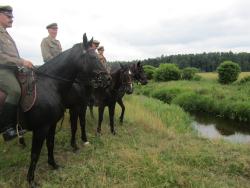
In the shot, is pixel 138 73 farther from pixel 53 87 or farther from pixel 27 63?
pixel 27 63

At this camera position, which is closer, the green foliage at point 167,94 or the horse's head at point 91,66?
the horse's head at point 91,66

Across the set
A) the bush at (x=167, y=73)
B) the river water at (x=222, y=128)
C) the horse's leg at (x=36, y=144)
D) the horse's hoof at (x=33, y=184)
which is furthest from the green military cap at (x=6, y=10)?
the bush at (x=167, y=73)

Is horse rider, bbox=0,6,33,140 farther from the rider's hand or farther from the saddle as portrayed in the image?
the saddle

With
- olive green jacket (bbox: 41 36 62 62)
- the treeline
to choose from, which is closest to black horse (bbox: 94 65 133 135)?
olive green jacket (bbox: 41 36 62 62)

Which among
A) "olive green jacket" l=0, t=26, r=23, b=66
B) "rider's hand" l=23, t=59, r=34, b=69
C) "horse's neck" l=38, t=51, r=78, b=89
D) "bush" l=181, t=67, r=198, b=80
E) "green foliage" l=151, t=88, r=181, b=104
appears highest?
"olive green jacket" l=0, t=26, r=23, b=66

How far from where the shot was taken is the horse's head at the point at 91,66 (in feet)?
22.1

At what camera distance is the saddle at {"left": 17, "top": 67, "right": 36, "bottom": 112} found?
5.86m

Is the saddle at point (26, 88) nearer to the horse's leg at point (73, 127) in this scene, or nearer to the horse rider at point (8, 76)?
the horse rider at point (8, 76)

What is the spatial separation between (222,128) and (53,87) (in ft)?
56.3

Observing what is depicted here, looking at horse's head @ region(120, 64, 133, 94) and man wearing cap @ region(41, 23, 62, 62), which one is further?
horse's head @ region(120, 64, 133, 94)

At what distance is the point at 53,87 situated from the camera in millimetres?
6406

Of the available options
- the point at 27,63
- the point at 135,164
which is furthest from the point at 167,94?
the point at 27,63

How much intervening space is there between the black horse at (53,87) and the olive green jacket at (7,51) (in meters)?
0.66

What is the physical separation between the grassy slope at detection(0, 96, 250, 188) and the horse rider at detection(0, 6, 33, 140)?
1326mm
